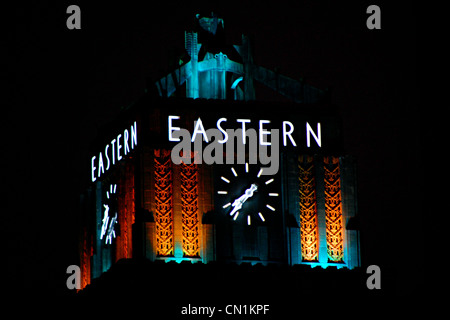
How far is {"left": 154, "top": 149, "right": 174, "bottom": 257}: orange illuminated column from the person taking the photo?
90.6m

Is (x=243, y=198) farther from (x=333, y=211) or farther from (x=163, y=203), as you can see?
(x=333, y=211)

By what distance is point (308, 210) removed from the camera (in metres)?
93.8

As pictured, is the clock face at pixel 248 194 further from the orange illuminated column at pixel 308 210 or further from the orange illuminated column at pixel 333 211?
the orange illuminated column at pixel 333 211

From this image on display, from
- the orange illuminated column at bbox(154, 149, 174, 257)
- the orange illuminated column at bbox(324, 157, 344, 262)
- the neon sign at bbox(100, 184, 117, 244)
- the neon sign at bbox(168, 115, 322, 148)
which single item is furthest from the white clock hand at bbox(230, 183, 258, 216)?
the neon sign at bbox(100, 184, 117, 244)

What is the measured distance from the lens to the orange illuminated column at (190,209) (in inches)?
3588

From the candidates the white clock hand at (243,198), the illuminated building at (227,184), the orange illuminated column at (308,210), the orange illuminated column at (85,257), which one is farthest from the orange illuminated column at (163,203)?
the orange illuminated column at (85,257)

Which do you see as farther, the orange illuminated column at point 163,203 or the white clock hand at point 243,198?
the white clock hand at point 243,198

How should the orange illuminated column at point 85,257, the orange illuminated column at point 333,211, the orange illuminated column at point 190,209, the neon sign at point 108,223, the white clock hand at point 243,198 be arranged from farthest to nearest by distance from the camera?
the orange illuminated column at point 85,257
the neon sign at point 108,223
the orange illuminated column at point 333,211
the white clock hand at point 243,198
the orange illuminated column at point 190,209

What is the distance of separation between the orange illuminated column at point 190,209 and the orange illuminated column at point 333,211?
758 centimetres

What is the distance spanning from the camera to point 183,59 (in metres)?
97.4

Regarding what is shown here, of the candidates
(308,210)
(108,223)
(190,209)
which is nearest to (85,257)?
(108,223)
